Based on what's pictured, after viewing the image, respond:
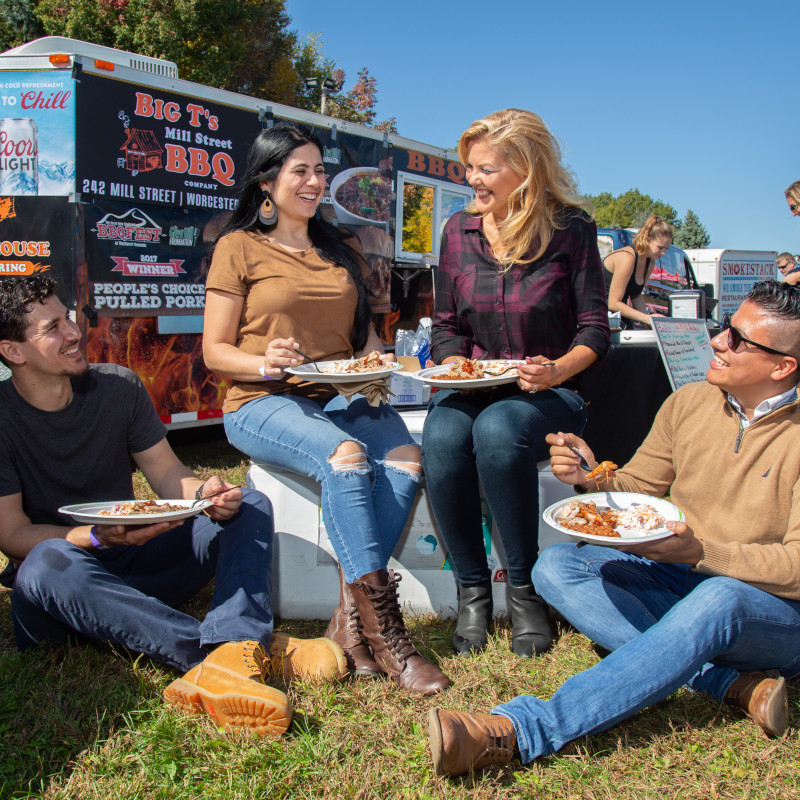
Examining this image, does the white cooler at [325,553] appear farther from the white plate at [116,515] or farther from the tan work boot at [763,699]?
the tan work boot at [763,699]

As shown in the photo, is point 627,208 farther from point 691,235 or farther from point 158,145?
point 158,145

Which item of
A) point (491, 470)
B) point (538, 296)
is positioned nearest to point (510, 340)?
point (538, 296)

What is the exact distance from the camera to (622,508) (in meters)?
2.26

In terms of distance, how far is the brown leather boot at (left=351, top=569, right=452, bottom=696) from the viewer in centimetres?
226

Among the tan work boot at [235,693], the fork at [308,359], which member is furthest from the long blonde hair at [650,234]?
the tan work boot at [235,693]

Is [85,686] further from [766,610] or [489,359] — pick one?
[766,610]

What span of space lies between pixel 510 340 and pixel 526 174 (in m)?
0.66

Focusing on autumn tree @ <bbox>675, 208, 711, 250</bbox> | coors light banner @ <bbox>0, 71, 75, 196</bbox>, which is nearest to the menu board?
coors light banner @ <bbox>0, 71, 75, 196</bbox>

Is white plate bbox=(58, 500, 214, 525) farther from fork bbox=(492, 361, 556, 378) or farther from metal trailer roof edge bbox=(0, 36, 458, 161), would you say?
metal trailer roof edge bbox=(0, 36, 458, 161)

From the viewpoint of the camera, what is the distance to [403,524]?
2.65 meters

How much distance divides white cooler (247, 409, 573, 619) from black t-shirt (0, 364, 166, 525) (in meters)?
0.48

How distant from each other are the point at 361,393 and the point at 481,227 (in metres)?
0.86

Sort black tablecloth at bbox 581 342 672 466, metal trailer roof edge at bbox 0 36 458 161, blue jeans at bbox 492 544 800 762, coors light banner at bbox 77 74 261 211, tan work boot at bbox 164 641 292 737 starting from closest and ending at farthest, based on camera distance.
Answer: blue jeans at bbox 492 544 800 762
tan work boot at bbox 164 641 292 737
metal trailer roof edge at bbox 0 36 458 161
coors light banner at bbox 77 74 261 211
black tablecloth at bbox 581 342 672 466

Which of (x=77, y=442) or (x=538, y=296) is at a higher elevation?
(x=538, y=296)
